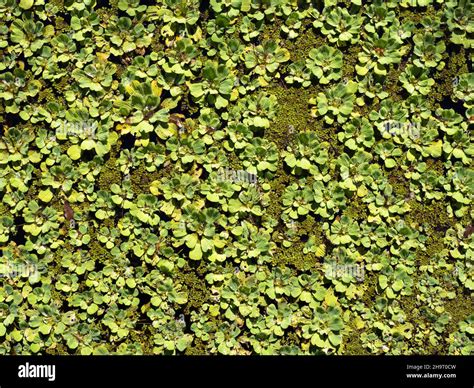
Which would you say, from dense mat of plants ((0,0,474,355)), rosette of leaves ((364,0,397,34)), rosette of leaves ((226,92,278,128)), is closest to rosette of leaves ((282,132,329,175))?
dense mat of plants ((0,0,474,355))

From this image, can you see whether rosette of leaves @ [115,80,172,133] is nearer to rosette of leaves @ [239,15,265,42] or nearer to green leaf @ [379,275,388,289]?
rosette of leaves @ [239,15,265,42]

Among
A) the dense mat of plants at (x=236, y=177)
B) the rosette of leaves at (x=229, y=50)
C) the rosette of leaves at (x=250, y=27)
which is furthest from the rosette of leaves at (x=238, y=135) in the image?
the rosette of leaves at (x=250, y=27)

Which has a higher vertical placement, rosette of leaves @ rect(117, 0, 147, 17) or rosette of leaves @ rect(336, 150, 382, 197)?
rosette of leaves @ rect(117, 0, 147, 17)

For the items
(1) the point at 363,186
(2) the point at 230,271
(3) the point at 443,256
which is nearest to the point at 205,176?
(2) the point at 230,271

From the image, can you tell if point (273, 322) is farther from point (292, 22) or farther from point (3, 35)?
point (3, 35)

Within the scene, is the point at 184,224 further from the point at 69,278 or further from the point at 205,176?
the point at 69,278

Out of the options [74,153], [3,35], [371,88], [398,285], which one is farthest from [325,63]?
[3,35]
